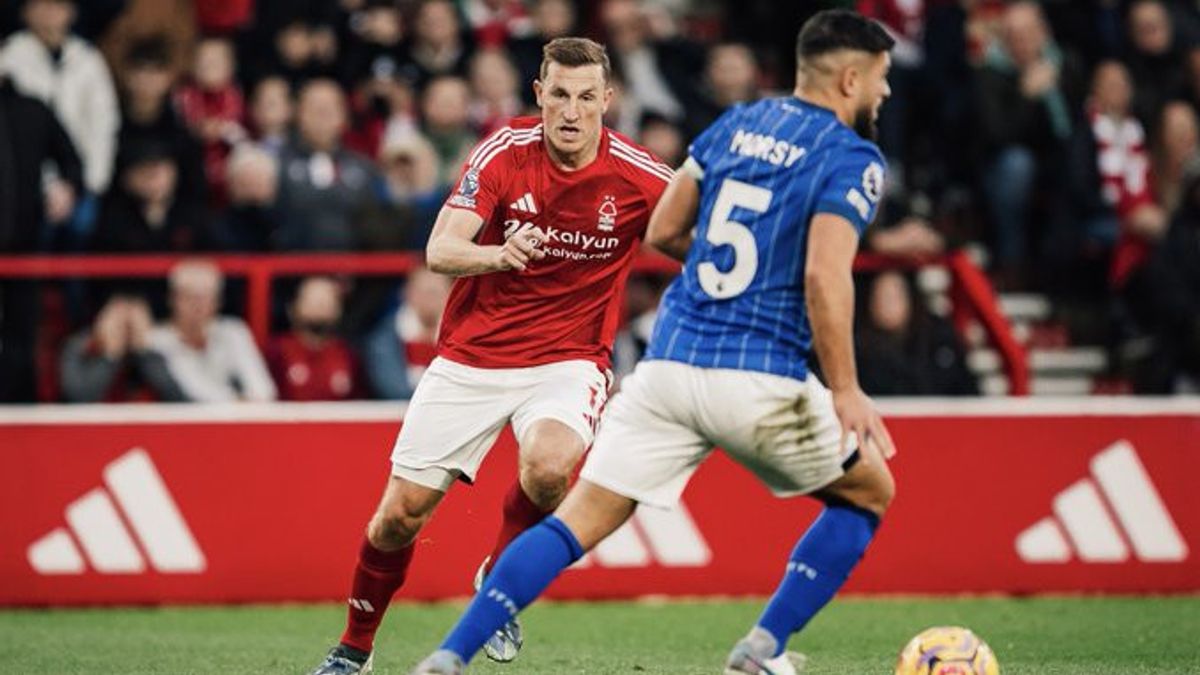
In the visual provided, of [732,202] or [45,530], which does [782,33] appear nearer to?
[45,530]

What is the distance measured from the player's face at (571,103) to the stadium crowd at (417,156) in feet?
9.81

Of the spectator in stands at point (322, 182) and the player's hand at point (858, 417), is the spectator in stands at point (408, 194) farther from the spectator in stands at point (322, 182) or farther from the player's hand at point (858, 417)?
the player's hand at point (858, 417)

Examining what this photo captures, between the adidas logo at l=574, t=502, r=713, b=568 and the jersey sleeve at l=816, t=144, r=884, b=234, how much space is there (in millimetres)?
4436

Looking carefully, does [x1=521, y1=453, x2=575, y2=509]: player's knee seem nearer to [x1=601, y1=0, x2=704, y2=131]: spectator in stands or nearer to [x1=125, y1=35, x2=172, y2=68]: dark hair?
[x1=125, y1=35, x2=172, y2=68]: dark hair

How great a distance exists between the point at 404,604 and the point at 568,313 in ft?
10.4

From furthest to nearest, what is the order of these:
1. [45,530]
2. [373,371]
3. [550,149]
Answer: [373,371] → [45,530] → [550,149]

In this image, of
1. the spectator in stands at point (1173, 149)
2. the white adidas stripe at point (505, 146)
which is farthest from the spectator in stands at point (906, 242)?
the white adidas stripe at point (505, 146)

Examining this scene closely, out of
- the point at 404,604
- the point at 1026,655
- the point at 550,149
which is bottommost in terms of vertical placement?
the point at 404,604

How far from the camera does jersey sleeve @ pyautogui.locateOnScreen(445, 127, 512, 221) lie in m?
7.29

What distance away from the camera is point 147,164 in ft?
38.3

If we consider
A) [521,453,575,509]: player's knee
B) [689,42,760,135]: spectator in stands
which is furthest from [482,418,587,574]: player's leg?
[689,42,760,135]: spectator in stands

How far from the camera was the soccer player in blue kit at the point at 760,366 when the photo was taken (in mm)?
6242

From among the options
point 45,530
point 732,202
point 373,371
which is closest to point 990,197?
point 373,371

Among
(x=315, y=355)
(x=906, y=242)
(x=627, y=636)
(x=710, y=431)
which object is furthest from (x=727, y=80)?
(x=710, y=431)
